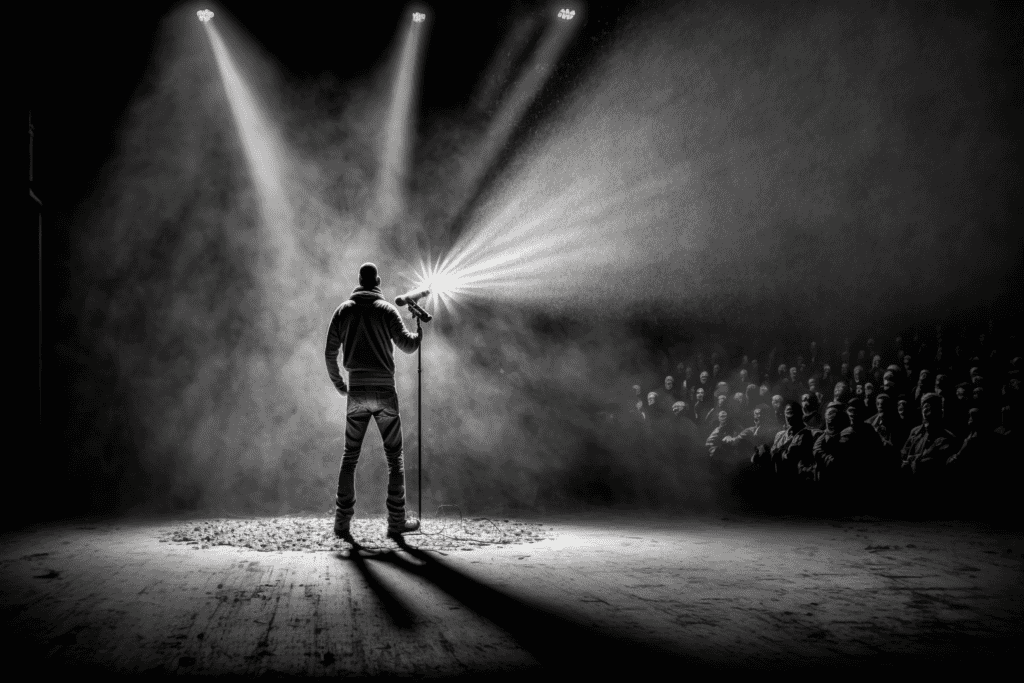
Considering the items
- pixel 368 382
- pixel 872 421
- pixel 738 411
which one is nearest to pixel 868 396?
pixel 872 421

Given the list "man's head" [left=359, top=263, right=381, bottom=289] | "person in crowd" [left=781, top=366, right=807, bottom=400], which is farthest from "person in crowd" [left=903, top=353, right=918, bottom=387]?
"man's head" [left=359, top=263, right=381, bottom=289]

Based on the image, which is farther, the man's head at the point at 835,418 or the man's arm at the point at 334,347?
the man's head at the point at 835,418

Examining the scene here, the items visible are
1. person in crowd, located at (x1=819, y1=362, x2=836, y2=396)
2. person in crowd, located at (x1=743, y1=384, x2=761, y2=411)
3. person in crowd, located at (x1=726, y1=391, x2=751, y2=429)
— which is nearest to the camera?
person in crowd, located at (x1=726, y1=391, x2=751, y2=429)

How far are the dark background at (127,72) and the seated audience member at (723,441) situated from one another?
3.59 metres

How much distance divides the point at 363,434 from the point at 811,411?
5219 millimetres

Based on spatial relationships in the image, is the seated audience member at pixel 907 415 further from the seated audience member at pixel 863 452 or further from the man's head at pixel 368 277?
the man's head at pixel 368 277

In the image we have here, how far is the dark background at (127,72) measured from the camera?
7.88 meters

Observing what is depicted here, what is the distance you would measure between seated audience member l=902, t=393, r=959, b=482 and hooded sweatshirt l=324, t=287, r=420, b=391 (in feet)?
17.0

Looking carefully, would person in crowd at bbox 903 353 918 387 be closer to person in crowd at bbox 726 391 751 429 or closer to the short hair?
person in crowd at bbox 726 391 751 429

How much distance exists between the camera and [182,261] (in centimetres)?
882

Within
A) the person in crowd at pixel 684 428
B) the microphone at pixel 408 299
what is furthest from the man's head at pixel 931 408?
the microphone at pixel 408 299

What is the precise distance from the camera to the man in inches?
209

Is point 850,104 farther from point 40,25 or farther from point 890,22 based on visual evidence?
point 40,25

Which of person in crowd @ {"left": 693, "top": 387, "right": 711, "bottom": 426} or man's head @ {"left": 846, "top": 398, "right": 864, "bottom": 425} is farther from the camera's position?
person in crowd @ {"left": 693, "top": 387, "right": 711, "bottom": 426}
